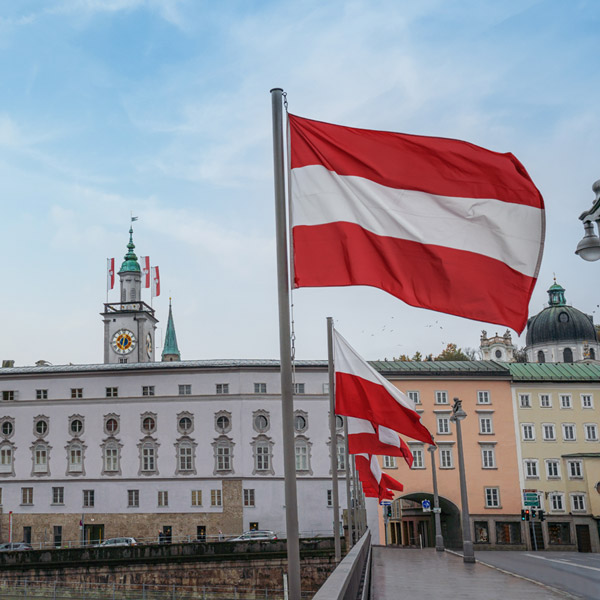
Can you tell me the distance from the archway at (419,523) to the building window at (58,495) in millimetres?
31226

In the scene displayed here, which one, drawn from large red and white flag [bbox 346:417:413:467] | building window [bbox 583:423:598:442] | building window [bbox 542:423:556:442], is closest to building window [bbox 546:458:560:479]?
building window [bbox 542:423:556:442]

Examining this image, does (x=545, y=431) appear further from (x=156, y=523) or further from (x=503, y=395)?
(x=156, y=523)

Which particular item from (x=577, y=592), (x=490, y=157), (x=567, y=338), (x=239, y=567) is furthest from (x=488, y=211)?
(x=567, y=338)

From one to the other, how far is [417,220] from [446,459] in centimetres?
7259

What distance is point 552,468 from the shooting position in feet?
261

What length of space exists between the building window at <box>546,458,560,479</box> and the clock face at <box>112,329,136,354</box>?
55.2 meters

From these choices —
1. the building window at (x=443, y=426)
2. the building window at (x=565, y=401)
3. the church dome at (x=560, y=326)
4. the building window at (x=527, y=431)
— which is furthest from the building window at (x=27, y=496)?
the church dome at (x=560, y=326)

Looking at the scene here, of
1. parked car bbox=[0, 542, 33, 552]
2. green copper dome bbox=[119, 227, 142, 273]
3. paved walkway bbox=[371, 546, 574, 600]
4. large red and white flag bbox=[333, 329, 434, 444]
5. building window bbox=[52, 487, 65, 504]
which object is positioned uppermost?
green copper dome bbox=[119, 227, 142, 273]

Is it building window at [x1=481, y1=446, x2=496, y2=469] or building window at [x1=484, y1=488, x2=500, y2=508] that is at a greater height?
building window at [x1=481, y1=446, x2=496, y2=469]

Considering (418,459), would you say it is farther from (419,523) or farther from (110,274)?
(110,274)

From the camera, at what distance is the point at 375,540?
77875 mm

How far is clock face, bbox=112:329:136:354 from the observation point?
109 m

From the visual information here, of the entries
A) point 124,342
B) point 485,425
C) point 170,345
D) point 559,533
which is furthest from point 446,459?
point 170,345

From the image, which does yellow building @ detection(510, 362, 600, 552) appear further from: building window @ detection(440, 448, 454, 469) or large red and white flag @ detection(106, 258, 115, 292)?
large red and white flag @ detection(106, 258, 115, 292)
